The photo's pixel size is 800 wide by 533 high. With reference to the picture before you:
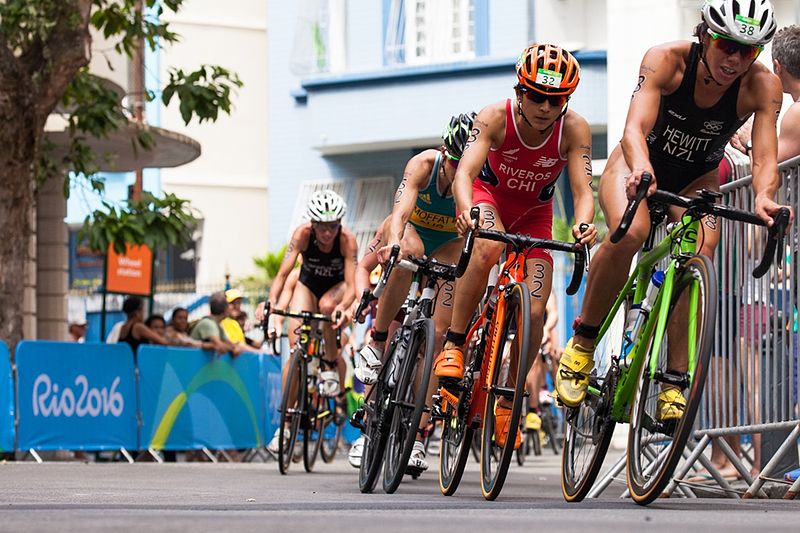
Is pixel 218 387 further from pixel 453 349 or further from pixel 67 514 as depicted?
pixel 67 514

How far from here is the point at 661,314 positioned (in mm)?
7121

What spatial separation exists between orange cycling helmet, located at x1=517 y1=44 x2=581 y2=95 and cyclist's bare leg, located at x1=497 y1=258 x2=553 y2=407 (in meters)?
0.92

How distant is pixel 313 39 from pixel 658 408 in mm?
25737

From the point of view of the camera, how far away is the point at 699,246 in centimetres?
815

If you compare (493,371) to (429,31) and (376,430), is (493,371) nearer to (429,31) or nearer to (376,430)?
(376,430)

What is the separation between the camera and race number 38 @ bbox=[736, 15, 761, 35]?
7.51 metres

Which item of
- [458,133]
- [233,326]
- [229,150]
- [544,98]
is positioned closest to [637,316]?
[544,98]

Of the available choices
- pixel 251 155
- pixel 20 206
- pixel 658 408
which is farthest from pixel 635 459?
pixel 251 155

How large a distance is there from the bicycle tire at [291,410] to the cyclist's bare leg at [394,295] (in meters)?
2.10

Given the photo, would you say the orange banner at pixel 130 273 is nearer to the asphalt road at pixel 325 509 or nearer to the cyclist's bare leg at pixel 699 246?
the asphalt road at pixel 325 509

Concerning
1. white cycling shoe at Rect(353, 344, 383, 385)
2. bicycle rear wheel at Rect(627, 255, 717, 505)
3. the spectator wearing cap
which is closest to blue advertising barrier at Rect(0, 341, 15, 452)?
the spectator wearing cap

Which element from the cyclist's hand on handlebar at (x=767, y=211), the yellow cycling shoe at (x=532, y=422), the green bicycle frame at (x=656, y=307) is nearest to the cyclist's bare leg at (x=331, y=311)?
the yellow cycling shoe at (x=532, y=422)

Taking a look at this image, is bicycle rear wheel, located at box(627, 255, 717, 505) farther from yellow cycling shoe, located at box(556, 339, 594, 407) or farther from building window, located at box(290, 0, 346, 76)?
building window, located at box(290, 0, 346, 76)

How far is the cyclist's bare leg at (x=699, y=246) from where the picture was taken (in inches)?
275
